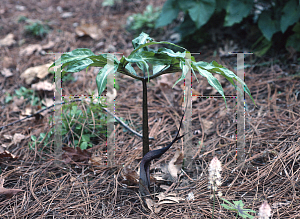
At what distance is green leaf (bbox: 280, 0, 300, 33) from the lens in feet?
8.34

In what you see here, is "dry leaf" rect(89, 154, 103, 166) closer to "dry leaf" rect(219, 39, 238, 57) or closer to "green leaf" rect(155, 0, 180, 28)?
"green leaf" rect(155, 0, 180, 28)

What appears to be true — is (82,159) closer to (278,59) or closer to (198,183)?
(198,183)

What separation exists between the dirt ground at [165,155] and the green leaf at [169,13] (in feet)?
1.81

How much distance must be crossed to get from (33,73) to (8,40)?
1.20 meters

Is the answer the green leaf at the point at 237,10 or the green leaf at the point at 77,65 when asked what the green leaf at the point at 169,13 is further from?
the green leaf at the point at 77,65

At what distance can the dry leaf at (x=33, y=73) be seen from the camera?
284 centimetres

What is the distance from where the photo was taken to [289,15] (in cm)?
258

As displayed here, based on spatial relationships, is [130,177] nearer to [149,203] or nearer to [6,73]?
[149,203]

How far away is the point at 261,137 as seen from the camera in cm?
193

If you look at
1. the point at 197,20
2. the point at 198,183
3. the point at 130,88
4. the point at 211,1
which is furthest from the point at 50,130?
the point at 211,1

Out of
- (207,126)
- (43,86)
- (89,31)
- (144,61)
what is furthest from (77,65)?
(89,31)

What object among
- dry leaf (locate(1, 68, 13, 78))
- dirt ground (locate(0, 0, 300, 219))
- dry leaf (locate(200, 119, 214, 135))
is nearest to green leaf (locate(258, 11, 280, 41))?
dirt ground (locate(0, 0, 300, 219))

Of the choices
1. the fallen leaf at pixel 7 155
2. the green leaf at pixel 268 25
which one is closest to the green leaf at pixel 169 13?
the green leaf at pixel 268 25

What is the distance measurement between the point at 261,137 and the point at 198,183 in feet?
2.26
